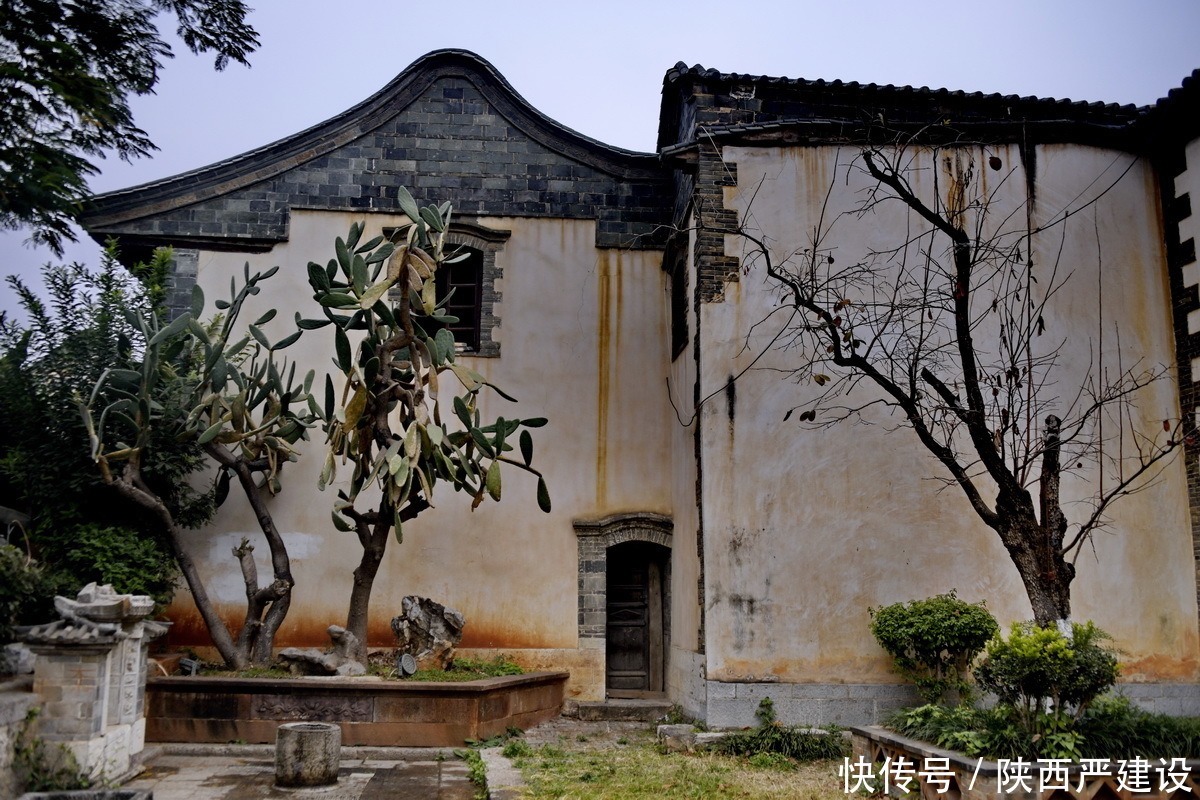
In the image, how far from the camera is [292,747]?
7074 millimetres

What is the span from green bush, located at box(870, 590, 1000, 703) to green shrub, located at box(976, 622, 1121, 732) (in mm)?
2140

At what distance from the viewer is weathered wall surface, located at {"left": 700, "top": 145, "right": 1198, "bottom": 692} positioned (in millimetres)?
8992

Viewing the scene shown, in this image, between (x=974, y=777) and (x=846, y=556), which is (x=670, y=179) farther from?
(x=974, y=777)

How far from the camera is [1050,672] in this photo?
578 centimetres

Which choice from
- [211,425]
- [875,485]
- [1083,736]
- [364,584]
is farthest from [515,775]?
[211,425]

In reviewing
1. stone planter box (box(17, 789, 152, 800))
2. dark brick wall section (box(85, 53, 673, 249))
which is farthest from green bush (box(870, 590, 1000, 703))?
stone planter box (box(17, 789, 152, 800))

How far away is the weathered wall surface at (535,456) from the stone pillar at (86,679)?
12.4ft

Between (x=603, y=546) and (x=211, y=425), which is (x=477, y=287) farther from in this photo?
(x=211, y=425)

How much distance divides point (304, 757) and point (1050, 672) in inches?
195

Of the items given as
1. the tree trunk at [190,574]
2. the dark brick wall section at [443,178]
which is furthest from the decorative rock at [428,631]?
the dark brick wall section at [443,178]

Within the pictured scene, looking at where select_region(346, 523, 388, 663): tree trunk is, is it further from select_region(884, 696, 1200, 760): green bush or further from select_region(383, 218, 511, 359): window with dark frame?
select_region(884, 696, 1200, 760): green bush

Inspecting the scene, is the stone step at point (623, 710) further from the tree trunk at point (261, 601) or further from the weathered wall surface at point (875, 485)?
the tree trunk at point (261, 601)

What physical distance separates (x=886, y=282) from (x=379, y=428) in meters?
4.97

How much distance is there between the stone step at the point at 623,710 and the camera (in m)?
10.3
